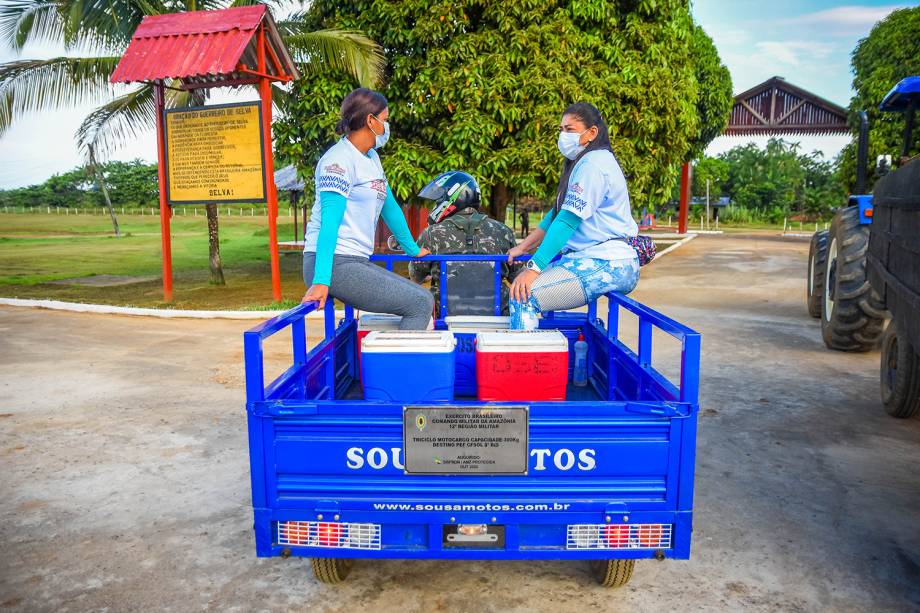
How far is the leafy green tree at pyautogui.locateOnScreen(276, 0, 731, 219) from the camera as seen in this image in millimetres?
11906

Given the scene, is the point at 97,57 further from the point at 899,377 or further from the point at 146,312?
the point at 899,377

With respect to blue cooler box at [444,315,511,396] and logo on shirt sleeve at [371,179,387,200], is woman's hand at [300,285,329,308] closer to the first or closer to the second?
logo on shirt sleeve at [371,179,387,200]

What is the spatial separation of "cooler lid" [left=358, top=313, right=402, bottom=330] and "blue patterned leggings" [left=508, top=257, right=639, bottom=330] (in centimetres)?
68

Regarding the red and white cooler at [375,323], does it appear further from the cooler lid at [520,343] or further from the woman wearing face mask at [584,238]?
the cooler lid at [520,343]

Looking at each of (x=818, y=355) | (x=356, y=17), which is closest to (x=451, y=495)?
(x=818, y=355)

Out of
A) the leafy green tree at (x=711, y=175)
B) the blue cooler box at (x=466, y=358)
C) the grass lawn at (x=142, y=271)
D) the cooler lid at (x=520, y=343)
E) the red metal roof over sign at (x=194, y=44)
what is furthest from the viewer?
the leafy green tree at (x=711, y=175)

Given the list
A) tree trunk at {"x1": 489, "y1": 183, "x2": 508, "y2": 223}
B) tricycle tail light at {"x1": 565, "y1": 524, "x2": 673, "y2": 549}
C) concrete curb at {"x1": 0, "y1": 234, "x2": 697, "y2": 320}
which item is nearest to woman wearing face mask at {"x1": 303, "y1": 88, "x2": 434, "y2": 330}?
tricycle tail light at {"x1": 565, "y1": 524, "x2": 673, "y2": 549}

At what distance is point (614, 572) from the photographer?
123 inches

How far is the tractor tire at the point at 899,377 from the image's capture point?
17.3ft

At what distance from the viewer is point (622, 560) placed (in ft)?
10.1

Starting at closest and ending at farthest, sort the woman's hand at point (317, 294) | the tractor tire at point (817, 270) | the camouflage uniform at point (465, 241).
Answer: the woman's hand at point (317, 294) → the camouflage uniform at point (465, 241) → the tractor tire at point (817, 270)

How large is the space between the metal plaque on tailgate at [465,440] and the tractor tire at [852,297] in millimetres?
5835

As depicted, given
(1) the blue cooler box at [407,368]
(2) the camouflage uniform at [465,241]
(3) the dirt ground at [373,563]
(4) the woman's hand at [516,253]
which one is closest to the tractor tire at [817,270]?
(3) the dirt ground at [373,563]

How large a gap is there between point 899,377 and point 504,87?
8.07 meters
